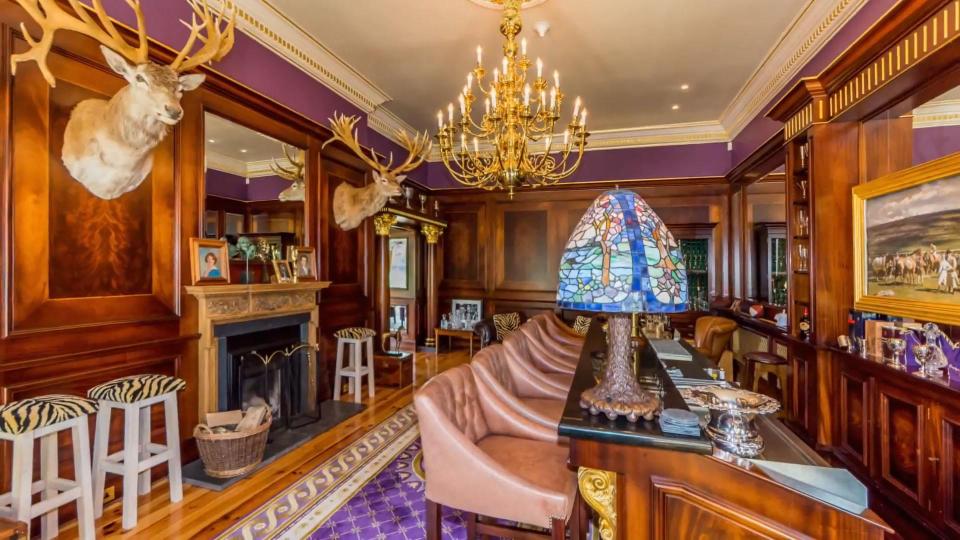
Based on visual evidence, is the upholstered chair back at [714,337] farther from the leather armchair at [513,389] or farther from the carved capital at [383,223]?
the carved capital at [383,223]

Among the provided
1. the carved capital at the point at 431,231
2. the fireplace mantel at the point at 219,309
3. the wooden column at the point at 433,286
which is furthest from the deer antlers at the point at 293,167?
the wooden column at the point at 433,286

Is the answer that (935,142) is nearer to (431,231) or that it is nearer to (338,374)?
(431,231)

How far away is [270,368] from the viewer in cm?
346

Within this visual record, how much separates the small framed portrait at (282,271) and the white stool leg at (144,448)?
1398 millimetres

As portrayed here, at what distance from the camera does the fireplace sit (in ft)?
10.00

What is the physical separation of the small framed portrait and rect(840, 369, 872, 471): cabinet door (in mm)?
4348

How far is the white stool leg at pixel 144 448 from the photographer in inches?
97.0

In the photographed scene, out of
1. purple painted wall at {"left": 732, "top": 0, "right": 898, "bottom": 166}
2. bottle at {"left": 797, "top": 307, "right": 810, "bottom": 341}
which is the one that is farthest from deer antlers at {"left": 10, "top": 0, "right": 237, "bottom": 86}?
bottle at {"left": 797, "top": 307, "right": 810, "bottom": 341}

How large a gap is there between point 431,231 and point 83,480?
17.2 ft

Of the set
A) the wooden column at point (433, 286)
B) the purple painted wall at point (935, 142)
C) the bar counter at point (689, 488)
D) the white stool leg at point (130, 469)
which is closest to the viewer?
the bar counter at point (689, 488)

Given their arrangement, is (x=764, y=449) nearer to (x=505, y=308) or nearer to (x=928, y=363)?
(x=928, y=363)

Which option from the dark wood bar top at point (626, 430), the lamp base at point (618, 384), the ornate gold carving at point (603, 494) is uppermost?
the lamp base at point (618, 384)

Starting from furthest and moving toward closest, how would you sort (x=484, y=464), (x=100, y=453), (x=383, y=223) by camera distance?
(x=383, y=223) → (x=100, y=453) → (x=484, y=464)

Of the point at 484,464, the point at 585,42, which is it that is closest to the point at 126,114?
the point at 484,464
